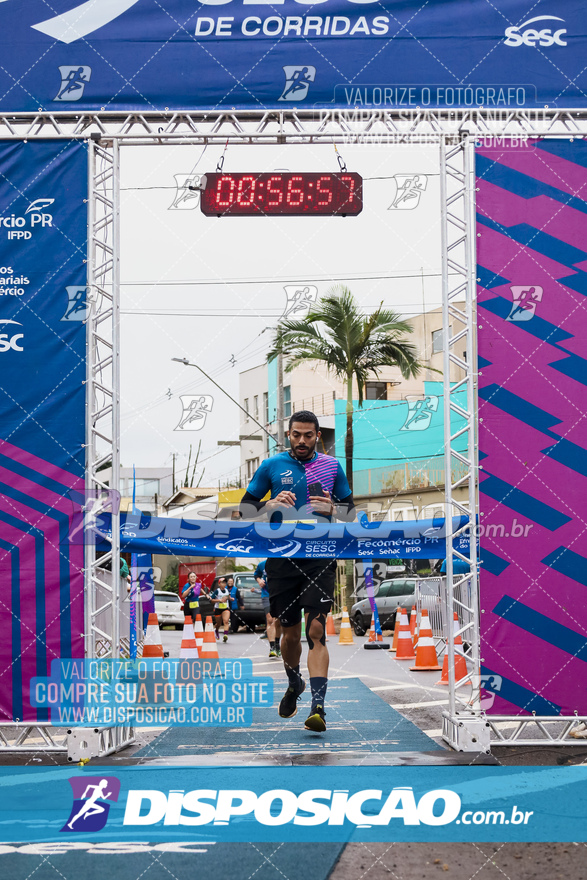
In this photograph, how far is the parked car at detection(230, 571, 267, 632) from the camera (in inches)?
842

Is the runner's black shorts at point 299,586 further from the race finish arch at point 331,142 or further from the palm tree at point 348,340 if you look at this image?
the palm tree at point 348,340

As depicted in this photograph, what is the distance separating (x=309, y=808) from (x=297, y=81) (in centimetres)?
473

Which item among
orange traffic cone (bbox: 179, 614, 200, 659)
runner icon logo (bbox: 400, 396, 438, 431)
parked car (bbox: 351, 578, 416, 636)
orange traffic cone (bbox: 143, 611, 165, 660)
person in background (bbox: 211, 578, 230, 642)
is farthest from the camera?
runner icon logo (bbox: 400, 396, 438, 431)

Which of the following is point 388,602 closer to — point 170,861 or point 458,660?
point 458,660

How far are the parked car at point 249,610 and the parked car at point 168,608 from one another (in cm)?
402

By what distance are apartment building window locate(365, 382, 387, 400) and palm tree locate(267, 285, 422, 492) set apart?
39.5 feet

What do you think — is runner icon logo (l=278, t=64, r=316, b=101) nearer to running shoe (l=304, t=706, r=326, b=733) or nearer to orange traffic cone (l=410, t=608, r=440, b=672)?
running shoe (l=304, t=706, r=326, b=733)

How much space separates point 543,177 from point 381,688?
18.4 ft


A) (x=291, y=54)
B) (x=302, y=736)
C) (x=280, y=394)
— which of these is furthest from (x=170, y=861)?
(x=280, y=394)

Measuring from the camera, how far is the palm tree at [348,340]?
22.0 m

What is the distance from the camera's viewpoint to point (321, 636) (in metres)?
6.21

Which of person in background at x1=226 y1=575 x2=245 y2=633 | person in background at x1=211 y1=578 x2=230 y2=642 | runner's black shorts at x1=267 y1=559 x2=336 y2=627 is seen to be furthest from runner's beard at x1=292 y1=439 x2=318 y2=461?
person in background at x1=226 y1=575 x2=245 y2=633

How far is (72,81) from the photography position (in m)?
6.52

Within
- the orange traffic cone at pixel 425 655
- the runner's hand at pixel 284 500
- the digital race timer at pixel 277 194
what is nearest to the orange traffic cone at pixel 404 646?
the orange traffic cone at pixel 425 655
